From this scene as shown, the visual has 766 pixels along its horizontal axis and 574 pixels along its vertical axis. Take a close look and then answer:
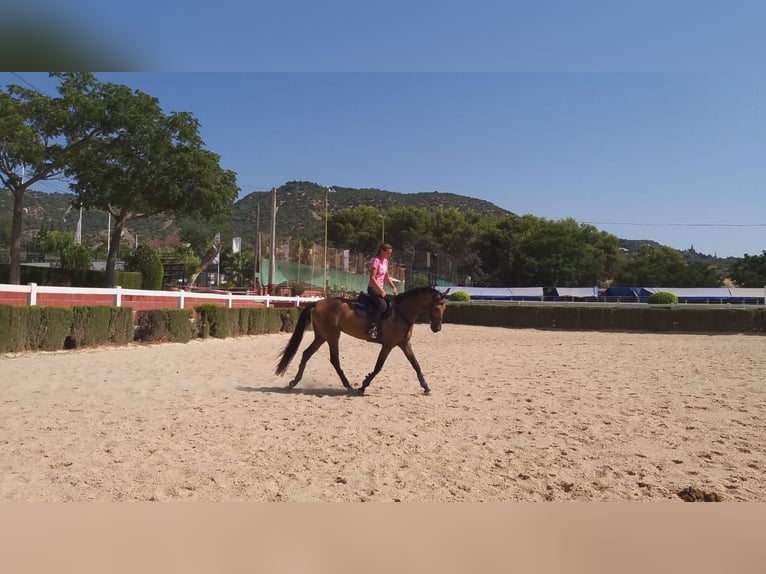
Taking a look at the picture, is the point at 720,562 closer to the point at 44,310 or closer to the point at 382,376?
the point at 382,376

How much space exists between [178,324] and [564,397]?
10.6m

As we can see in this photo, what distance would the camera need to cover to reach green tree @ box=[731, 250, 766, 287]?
5909cm

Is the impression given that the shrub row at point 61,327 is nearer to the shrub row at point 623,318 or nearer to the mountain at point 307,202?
the shrub row at point 623,318

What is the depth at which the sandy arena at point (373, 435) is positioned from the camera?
12.1 ft

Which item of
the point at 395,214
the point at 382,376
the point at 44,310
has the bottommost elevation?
the point at 382,376

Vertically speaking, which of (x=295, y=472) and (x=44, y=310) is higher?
(x=44, y=310)

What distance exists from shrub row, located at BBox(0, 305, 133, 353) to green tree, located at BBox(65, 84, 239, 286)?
12.7m

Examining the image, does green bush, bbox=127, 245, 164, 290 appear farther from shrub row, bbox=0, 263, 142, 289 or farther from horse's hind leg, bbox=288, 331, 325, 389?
horse's hind leg, bbox=288, 331, 325, 389

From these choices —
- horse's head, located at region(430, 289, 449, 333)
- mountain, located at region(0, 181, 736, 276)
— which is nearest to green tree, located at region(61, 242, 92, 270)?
horse's head, located at region(430, 289, 449, 333)

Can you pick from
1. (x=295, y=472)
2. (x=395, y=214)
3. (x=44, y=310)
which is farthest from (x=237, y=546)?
(x=395, y=214)

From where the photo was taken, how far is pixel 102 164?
24562 millimetres

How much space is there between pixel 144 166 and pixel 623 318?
22930 millimetres

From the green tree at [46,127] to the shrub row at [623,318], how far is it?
20540 millimetres

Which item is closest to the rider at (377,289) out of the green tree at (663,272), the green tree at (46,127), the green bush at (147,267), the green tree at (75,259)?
the green tree at (46,127)
